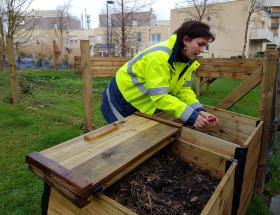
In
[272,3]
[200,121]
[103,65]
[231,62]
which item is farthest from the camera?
[272,3]

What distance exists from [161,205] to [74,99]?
7459 millimetres

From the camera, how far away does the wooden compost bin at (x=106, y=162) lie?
4.25ft

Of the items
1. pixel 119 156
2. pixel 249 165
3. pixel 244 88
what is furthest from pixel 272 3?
pixel 119 156

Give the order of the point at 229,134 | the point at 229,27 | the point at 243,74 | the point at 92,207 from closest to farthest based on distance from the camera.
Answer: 1. the point at 92,207
2. the point at 229,134
3. the point at 243,74
4. the point at 229,27

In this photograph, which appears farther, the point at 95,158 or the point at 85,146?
the point at 85,146

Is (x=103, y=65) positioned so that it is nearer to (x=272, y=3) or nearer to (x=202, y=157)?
(x=202, y=157)

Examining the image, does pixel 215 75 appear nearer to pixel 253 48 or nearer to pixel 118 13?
pixel 118 13

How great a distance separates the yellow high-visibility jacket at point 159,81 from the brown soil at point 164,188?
385 millimetres

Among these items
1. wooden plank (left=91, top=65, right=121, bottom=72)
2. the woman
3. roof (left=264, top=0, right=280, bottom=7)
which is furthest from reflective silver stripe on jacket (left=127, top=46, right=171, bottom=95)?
roof (left=264, top=0, right=280, bottom=7)

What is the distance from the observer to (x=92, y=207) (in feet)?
4.62

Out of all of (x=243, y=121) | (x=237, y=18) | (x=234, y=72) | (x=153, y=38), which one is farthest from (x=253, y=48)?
(x=243, y=121)

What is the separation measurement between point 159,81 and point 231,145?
2.44 feet

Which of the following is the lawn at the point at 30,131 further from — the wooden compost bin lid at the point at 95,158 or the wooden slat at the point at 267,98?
the wooden compost bin lid at the point at 95,158

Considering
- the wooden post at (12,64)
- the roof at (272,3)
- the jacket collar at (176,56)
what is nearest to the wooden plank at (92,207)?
the jacket collar at (176,56)
